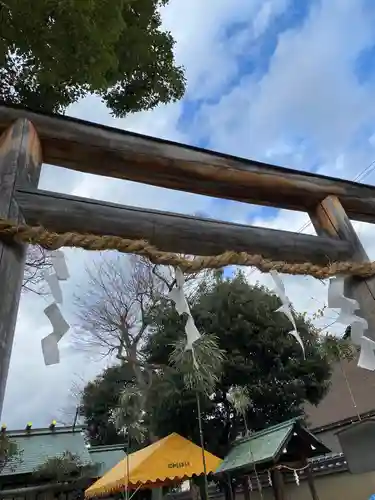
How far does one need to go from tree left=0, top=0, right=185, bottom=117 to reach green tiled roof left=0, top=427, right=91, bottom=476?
10.4 m

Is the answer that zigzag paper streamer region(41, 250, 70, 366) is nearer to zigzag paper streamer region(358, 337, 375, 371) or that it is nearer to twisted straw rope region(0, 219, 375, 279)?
twisted straw rope region(0, 219, 375, 279)

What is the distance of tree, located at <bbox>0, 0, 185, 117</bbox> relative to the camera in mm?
2037

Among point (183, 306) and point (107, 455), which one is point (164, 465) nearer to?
point (183, 306)

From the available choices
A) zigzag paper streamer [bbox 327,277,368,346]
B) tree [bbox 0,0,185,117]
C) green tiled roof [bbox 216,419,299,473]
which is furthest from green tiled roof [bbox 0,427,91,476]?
zigzag paper streamer [bbox 327,277,368,346]

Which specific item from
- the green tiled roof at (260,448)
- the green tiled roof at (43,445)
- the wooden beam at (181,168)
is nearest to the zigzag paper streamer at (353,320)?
the wooden beam at (181,168)

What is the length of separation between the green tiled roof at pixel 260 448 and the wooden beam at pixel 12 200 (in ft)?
18.5

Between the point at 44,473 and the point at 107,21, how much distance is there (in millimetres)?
11028

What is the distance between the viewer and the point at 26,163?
5.39 ft

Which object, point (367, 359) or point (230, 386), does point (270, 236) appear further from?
point (230, 386)

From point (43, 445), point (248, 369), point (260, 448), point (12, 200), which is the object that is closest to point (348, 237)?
point (12, 200)

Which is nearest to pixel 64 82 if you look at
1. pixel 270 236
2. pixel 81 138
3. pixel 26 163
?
pixel 81 138

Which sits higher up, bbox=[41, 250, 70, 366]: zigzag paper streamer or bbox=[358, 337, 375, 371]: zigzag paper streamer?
bbox=[41, 250, 70, 366]: zigzag paper streamer

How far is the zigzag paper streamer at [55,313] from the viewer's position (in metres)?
1.44

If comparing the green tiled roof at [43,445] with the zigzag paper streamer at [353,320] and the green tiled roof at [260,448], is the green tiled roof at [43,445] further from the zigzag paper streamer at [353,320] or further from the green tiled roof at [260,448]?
the zigzag paper streamer at [353,320]
